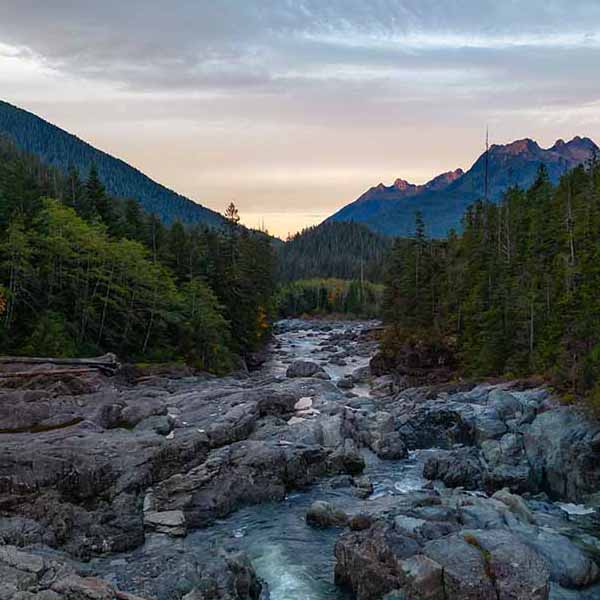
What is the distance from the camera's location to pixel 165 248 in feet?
220

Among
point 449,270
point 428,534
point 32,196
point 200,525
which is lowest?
point 200,525

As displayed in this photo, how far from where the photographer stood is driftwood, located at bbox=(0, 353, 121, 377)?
1458 inches

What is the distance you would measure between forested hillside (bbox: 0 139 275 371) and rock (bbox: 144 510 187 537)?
24.1m

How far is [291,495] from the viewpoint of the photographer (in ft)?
87.0

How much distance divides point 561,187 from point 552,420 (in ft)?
140

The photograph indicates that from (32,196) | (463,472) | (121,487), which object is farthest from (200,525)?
(32,196)

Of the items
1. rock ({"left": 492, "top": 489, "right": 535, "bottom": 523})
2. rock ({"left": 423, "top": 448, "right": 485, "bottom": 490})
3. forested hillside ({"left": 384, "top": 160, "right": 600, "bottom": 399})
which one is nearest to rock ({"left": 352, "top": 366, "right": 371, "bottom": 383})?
forested hillside ({"left": 384, "top": 160, "right": 600, "bottom": 399})

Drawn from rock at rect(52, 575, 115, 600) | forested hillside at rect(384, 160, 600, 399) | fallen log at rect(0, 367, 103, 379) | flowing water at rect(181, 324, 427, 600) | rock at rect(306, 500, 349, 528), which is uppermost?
forested hillside at rect(384, 160, 600, 399)

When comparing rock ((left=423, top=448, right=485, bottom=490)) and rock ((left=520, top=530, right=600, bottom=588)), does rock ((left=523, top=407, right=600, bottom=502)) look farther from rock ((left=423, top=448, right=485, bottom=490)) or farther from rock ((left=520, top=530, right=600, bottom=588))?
rock ((left=520, top=530, right=600, bottom=588))

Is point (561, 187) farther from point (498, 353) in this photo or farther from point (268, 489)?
point (268, 489)

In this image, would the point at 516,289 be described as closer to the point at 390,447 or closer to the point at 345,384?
the point at 345,384

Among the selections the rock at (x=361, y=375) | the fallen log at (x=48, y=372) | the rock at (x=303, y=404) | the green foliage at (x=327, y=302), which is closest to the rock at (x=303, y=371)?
the rock at (x=361, y=375)

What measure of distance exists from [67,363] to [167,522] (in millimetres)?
21728

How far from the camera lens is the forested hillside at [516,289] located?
127ft
